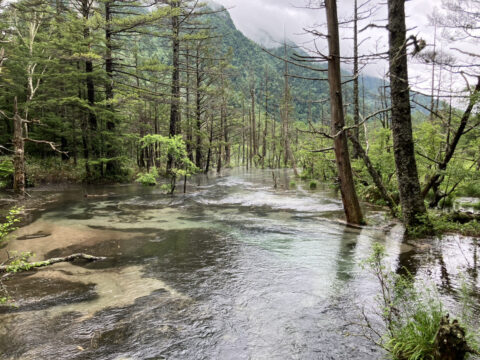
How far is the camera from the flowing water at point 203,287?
2922 mm

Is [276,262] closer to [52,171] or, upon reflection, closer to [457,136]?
[457,136]

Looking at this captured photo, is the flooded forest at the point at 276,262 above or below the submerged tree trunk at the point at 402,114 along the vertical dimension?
below

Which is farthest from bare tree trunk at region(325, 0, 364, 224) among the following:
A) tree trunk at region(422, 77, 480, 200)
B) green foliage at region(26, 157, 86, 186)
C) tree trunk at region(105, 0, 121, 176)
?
green foliage at region(26, 157, 86, 186)

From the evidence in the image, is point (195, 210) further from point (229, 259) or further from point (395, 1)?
point (395, 1)

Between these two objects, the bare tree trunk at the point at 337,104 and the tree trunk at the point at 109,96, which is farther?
the tree trunk at the point at 109,96


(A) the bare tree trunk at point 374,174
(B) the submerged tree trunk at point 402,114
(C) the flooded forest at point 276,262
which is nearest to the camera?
(C) the flooded forest at point 276,262

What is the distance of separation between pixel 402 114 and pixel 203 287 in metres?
5.44

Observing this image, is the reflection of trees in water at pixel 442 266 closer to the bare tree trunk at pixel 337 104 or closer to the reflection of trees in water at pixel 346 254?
the reflection of trees in water at pixel 346 254

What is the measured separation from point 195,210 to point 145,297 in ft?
22.2

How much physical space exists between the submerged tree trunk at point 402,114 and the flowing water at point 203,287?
1238 mm

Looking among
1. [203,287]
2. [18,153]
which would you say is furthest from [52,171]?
[203,287]

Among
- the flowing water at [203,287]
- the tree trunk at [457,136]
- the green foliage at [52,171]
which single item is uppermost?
the tree trunk at [457,136]

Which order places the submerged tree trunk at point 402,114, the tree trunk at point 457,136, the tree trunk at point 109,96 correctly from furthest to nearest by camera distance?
the tree trunk at point 109,96 < the tree trunk at point 457,136 < the submerged tree trunk at point 402,114

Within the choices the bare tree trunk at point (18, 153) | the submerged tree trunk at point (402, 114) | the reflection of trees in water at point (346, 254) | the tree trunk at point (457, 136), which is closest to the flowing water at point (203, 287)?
the reflection of trees in water at point (346, 254)
